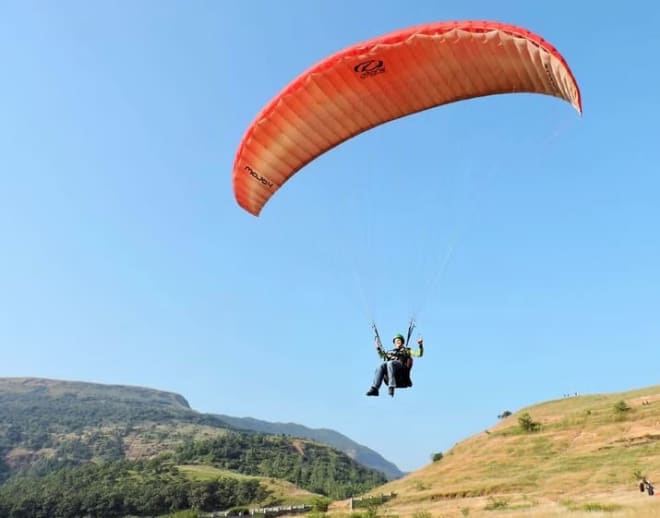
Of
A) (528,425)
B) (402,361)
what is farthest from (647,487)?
(528,425)

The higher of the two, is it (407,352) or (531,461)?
(531,461)

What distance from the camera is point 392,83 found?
13297mm

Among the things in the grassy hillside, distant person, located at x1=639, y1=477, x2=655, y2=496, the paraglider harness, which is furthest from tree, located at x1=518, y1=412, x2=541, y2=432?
the paraglider harness

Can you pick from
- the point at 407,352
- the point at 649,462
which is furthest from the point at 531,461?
the point at 407,352

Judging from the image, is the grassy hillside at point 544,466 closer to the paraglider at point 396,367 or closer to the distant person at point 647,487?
the distant person at point 647,487

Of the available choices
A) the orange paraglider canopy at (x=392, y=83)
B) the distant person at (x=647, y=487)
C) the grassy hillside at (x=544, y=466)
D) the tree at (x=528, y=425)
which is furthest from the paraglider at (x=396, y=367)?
the tree at (x=528, y=425)

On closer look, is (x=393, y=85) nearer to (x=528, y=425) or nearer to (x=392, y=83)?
(x=392, y=83)

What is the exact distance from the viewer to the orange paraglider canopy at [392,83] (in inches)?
452

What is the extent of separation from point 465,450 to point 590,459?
954 inches

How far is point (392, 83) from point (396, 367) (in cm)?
648

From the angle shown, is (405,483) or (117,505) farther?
(117,505)

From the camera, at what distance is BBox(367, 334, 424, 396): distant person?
12.9 metres

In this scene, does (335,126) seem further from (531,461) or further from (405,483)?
(405,483)

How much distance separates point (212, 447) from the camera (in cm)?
16338
